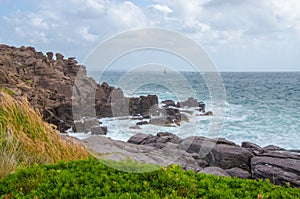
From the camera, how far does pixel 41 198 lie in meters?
3.36

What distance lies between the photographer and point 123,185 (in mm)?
3582

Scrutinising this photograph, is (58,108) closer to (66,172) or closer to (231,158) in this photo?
(231,158)

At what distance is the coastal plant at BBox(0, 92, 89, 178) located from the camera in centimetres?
496

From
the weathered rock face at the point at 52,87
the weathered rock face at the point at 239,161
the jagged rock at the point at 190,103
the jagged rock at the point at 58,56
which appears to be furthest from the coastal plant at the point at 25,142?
the jagged rock at the point at 58,56

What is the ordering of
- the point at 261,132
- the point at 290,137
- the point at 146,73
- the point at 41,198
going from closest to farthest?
the point at 41,198
the point at 146,73
the point at 290,137
the point at 261,132

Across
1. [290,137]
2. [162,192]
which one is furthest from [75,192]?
[290,137]

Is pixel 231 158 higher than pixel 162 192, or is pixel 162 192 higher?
pixel 162 192

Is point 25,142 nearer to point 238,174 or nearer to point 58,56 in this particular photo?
point 238,174

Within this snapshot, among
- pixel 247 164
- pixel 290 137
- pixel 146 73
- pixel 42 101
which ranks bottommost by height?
pixel 290 137

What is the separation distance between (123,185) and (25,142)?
7.99ft

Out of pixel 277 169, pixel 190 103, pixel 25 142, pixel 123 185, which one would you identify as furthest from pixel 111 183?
pixel 277 169

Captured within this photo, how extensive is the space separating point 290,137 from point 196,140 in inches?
388

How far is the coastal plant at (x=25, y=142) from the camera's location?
4957mm

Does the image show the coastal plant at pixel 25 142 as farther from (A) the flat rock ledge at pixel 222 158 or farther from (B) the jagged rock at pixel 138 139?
(B) the jagged rock at pixel 138 139
